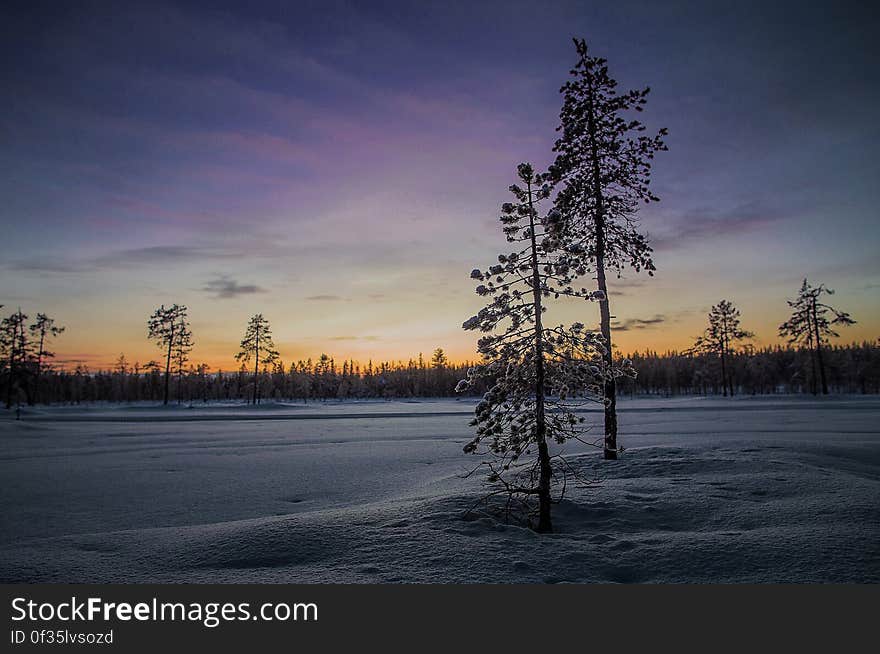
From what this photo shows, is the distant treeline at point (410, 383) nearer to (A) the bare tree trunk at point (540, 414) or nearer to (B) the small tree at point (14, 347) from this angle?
(B) the small tree at point (14, 347)

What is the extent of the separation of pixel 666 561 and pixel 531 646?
1.98 meters

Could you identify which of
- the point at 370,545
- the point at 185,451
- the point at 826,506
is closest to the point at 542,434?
the point at 370,545

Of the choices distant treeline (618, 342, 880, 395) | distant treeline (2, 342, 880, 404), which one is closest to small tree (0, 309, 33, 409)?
distant treeline (2, 342, 880, 404)

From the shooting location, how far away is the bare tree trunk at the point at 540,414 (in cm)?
589

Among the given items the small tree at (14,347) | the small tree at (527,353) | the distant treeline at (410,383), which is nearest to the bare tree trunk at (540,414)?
the small tree at (527,353)

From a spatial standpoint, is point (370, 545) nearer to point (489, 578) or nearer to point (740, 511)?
→ point (489, 578)

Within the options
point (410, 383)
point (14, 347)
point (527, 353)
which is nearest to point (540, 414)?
point (527, 353)

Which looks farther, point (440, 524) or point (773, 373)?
point (773, 373)

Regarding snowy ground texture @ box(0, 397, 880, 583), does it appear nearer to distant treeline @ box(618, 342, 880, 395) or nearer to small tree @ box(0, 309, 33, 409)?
small tree @ box(0, 309, 33, 409)

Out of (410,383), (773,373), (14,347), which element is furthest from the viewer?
(410,383)

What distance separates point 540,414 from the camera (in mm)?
6066

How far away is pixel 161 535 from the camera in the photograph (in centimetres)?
593

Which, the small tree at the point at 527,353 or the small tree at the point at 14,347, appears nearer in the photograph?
the small tree at the point at 527,353

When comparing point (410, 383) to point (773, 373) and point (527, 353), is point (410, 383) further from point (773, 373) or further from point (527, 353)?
point (527, 353)
